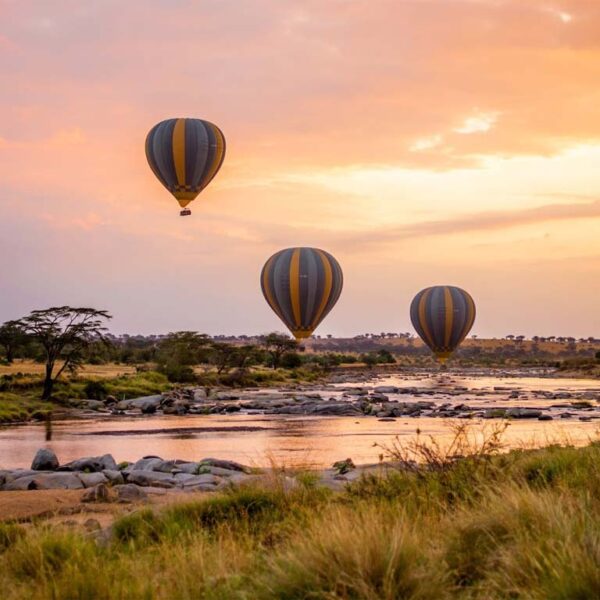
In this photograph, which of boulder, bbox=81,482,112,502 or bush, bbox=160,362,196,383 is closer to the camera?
boulder, bbox=81,482,112,502

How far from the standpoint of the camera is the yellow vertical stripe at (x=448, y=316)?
58.1m

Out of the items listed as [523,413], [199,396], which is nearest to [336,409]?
[523,413]

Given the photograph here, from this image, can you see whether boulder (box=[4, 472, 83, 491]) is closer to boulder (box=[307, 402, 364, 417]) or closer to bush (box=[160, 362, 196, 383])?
boulder (box=[307, 402, 364, 417])

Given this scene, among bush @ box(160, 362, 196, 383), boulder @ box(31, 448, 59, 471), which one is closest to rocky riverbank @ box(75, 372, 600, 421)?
bush @ box(160, 362, 196, 383)

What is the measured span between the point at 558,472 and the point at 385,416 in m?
31.1

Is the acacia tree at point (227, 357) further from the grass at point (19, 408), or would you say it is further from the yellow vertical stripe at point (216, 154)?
the yellow vertical stripe at point (216, 154)

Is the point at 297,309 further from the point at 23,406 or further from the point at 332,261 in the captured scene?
the point at 23,406

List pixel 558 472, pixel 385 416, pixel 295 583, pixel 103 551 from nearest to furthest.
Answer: pixel 295 583 → pixel 103 551 → pixel 558 472 → pixel 385 416

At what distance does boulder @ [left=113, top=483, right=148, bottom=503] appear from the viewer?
48.3 ft

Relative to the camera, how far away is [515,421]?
3853cm

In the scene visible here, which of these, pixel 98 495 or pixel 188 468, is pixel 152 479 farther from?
pixel 98 495

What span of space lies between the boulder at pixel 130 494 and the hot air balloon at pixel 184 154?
27758 mm

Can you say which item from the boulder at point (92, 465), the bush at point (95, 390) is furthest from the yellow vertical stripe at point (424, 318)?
the boulder at point (92, 465)

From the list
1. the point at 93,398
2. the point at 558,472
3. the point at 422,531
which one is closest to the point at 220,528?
the point at 422,531
